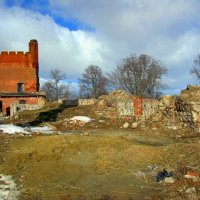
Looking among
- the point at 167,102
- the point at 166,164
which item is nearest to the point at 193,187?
the point at 166,164

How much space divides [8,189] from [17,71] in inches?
1628

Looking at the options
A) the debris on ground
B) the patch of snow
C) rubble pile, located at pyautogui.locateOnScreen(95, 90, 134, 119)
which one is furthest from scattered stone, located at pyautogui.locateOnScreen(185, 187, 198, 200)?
rubble pile, located at pyautogui.locateOnScreen(95, 90, 134, 119)

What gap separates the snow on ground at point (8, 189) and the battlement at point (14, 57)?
40596 mm

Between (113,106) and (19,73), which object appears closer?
(113,106)

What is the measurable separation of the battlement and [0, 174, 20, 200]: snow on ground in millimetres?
40596

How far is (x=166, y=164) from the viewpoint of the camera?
10547mm

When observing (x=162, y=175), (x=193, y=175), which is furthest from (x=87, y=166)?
(x=193, y=175)

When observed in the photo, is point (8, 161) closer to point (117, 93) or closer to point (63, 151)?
point (63, 151)

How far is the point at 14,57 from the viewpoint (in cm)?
4891

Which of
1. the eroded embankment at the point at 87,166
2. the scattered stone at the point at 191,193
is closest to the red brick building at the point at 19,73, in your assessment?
the eroded embankment at the point at 87,166

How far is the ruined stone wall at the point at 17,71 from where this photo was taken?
1886 inches

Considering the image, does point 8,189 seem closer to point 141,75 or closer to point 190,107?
point 190,107

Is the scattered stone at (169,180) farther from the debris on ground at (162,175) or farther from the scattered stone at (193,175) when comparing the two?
the scattered stone at (193,175)

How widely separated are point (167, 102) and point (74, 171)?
1427 cm
